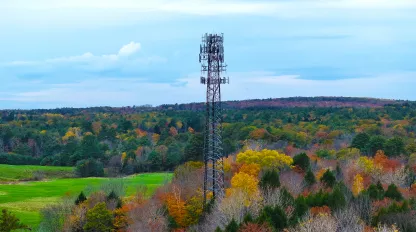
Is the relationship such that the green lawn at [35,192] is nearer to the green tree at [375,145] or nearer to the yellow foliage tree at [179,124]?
the green tree at [375,145]

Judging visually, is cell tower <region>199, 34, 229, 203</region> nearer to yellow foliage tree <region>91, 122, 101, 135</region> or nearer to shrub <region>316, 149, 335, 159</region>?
shrub <region>316, 149, 335, 159</region>

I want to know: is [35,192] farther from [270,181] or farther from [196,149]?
[270,181]

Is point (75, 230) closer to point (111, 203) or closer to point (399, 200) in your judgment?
point (111, 203)

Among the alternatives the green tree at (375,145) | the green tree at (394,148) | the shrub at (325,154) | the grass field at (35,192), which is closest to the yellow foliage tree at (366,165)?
the shrub at (325,154)

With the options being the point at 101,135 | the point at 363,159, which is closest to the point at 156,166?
the point at 101,135

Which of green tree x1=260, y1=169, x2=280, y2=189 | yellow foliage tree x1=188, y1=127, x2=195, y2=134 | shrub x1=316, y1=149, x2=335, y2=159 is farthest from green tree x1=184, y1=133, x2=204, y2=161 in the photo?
yellow foliage tree x1=188, y1=127, x2=195, y2=134

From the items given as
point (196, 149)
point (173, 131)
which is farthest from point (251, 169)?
point (173, 131)
